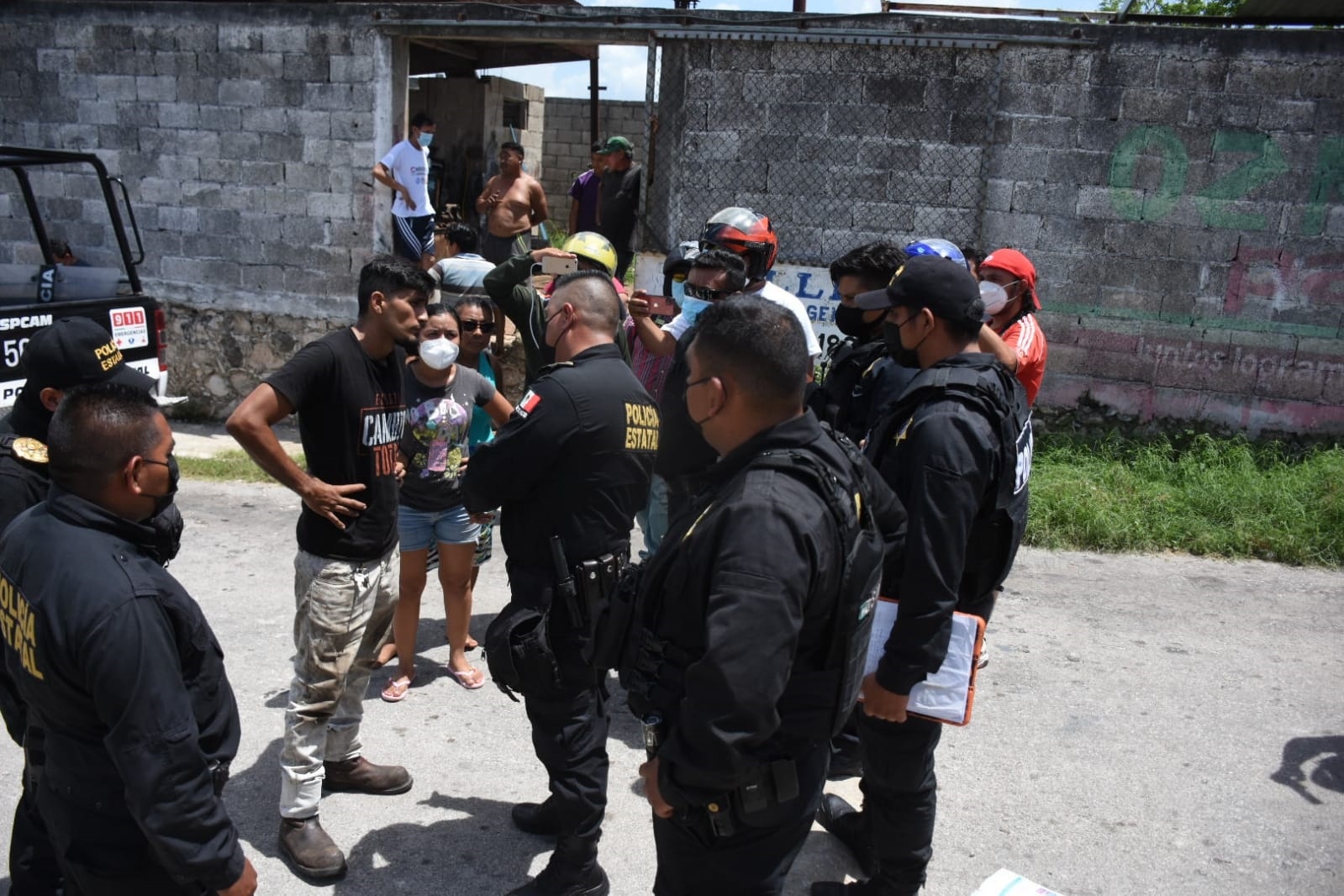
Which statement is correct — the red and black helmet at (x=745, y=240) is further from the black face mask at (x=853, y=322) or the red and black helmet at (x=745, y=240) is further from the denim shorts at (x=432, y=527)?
the denim shorts at (x=432, y=527)

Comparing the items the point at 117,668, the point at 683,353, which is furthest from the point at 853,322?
the point at 117,668

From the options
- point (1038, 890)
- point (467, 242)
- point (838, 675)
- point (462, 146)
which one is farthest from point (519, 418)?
point (462, 146)

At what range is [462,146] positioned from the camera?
1320 centimetres

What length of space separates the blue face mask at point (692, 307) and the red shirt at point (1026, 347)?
1.48 m

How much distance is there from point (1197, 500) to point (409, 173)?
6154 mm

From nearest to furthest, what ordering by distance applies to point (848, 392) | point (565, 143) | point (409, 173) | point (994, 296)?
point (848, 392), point (994, 296), point (409, 173), point (565, 143)

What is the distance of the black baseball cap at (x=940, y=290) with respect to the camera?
3.08m

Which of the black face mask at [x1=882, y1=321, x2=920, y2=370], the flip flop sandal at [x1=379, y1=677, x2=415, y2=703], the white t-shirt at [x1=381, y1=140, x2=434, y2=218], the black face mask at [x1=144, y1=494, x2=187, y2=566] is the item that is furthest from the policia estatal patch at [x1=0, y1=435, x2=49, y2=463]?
the white t-shirt at [x1=381, y1=140, x2=434, y2=218]

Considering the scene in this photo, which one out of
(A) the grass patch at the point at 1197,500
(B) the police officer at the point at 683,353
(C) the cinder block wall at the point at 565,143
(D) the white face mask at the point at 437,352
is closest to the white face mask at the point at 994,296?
(B) the police officer at the point at 683,353

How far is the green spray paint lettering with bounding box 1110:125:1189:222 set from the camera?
7.40 m

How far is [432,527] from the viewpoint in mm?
4766

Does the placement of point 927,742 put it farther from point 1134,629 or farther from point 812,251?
point 812,251

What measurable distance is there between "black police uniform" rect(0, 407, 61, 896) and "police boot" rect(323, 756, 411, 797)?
1.12 metres

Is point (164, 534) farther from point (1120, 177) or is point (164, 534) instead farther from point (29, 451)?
point (1120, 177)
